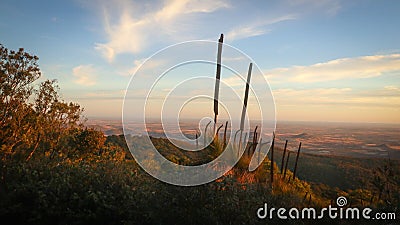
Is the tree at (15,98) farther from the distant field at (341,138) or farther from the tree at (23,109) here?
the distant field at (341,138)

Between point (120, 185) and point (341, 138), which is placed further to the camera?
point (341, 138)

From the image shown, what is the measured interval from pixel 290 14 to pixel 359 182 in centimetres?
430

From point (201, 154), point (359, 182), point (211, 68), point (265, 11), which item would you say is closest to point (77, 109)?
point (211, 68)

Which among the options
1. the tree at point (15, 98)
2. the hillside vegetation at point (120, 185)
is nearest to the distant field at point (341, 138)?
the hillside vegetation at point (120, 185)

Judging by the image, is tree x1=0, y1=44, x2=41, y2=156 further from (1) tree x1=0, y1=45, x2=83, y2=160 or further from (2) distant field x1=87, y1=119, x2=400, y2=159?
(2) distant field x1=87, y1=119, x2=400, y2=159

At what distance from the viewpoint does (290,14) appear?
7781mm

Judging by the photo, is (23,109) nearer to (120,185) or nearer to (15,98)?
(15,98)

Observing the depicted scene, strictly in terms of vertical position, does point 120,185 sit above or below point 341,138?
below

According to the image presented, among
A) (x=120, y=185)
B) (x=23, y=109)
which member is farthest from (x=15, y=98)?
(x=120, y=185)

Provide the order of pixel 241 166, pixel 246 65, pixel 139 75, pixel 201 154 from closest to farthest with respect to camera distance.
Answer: pixel 139 75
pixel 201 154
pixel 241 166
pixel 246 65

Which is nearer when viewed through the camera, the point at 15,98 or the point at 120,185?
the point at 120,185

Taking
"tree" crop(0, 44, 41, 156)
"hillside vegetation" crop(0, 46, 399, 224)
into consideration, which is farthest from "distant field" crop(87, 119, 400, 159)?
"tree" crop(0, 44, 41, 156)

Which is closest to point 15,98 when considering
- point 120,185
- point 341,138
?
point 120,185

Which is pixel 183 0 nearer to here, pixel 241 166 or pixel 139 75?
pixel 139 75
